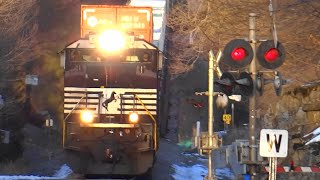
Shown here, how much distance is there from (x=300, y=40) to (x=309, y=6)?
160cm

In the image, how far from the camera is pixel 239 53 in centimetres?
1116

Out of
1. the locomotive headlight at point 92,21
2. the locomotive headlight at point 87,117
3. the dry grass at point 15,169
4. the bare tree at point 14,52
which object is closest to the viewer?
the locomotive headlight at point 87,117

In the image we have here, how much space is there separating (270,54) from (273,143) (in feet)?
6.44

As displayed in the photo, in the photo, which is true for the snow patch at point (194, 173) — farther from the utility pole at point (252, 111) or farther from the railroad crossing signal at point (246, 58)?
→ the railroad crossing signal at point (246, 58)

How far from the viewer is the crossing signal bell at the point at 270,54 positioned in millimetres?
11180

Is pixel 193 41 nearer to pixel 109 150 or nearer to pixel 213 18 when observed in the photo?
pixel 213 18

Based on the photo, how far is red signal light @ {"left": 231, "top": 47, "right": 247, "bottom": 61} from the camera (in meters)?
11.1

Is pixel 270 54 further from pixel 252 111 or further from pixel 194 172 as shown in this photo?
pixel 194 172

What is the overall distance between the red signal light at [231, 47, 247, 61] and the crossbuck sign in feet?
5.63

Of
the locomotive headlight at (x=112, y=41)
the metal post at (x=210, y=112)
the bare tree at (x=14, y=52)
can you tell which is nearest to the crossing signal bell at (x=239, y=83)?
the metal post at (x=210, y=112)

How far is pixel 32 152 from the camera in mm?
32281

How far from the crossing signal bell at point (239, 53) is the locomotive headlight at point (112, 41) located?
5101mm

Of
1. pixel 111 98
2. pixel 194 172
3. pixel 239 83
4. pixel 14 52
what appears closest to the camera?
pixel 239 83

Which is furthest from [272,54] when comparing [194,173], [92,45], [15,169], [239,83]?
[15,169]
